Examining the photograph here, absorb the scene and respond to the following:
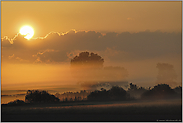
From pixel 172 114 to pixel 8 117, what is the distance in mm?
16223

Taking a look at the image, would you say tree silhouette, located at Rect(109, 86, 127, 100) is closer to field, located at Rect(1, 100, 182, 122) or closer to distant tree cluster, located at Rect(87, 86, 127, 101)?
distant tree cluster, located at Rect(87, 86, 127, 101)

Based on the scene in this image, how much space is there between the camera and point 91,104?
24.3 m

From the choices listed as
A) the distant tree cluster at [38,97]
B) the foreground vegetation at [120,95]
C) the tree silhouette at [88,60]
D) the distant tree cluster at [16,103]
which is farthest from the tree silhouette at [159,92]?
the distant tree cluster at [16,103]

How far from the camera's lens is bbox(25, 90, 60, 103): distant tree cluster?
24109mm

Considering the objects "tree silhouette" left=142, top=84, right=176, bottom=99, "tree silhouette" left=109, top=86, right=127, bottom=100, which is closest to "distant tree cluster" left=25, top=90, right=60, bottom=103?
"tree silhouette" left=109, top=86, right=127, bottom=100

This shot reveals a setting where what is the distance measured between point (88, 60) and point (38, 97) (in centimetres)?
671

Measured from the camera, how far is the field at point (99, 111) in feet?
73.0

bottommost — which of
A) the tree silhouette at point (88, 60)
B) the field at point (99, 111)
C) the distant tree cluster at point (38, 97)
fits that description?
the field at point (99, 111)

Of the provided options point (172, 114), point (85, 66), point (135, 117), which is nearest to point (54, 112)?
point (85, 66)

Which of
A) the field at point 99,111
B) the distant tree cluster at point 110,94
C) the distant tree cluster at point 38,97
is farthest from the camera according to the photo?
the distant tree cluster at point 110,94

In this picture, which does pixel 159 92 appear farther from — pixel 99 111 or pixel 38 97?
pixel 38 97

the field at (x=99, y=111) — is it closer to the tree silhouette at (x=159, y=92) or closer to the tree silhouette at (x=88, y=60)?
the tree silhouette at (x=159, y=92)

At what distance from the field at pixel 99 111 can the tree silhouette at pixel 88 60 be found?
170 inches

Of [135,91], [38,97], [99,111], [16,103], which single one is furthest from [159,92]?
[16,103]
